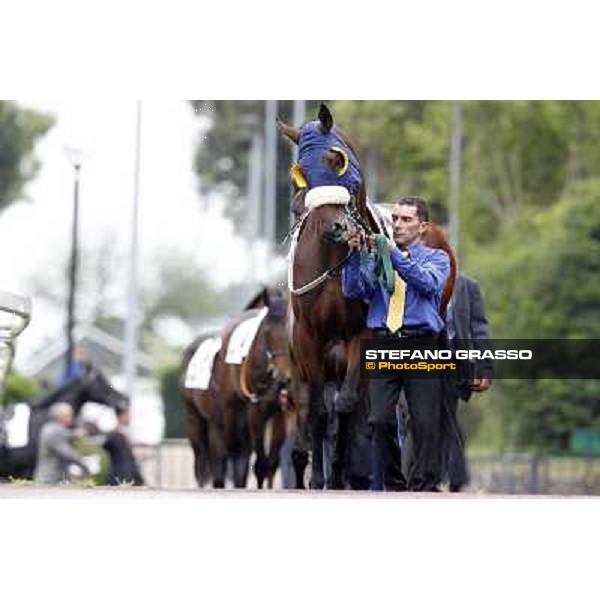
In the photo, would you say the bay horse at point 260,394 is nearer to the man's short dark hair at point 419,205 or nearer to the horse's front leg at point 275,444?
the horse's front leg at point 275,444

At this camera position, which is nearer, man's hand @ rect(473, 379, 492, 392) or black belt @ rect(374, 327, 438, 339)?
black belt @ rect(374, 327, 438, 339)

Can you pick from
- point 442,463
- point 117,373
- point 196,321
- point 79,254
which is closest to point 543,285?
point 196,321

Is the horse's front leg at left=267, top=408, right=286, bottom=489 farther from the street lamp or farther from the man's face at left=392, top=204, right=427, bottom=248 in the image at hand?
the man's face at left=392, top=204, right=427, bottom=248

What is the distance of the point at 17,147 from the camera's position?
1745 cm

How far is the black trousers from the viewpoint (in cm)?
1373

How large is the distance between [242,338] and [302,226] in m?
3.77

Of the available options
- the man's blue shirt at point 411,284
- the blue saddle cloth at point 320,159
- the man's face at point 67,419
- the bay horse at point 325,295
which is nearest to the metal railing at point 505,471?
the man's face at point 67,419

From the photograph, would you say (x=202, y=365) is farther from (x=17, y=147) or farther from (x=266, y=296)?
(x=17, y=147)

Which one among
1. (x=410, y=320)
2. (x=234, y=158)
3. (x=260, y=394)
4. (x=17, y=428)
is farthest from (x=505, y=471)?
(x=410, y=320)

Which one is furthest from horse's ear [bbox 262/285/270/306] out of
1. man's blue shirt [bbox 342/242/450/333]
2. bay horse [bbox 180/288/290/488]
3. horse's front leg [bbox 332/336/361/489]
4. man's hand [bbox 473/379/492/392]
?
man's blue shirt [bbox 342/242/450/333]

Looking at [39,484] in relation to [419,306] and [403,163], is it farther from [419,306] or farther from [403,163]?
[403,163]

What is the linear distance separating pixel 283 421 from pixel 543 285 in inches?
432

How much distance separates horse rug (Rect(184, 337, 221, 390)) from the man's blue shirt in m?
4.74

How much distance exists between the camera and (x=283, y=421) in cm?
1794
